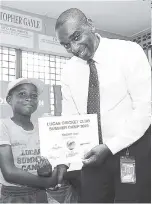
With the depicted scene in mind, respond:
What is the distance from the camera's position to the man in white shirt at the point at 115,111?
84cm

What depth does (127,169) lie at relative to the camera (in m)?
0.85

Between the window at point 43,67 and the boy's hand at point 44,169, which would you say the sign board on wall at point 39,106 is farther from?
the boy's hand at point 44,169

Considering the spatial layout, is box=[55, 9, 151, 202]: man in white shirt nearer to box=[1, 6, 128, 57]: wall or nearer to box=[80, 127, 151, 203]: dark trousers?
box=[80, 127, 151, 203]: dark trousers

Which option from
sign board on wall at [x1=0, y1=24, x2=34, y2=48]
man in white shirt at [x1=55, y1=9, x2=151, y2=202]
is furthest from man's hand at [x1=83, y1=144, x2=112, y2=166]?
sign board on wall at [x1=0, y1=24, x2=34, y2=48]

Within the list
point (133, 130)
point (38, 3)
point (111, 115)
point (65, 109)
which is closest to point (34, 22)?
point (38, 3)

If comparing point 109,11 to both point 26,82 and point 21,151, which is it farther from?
point 21,151

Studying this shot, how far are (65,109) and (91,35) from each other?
0.33 meters

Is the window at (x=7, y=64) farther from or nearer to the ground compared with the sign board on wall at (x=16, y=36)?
nearer to the ground

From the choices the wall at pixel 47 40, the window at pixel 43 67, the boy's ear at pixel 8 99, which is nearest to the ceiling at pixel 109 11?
the wall at pixel 47 40

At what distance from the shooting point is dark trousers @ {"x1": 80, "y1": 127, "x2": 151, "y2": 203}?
2.83 ft

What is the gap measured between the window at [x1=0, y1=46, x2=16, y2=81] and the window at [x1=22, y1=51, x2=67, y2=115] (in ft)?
0.16

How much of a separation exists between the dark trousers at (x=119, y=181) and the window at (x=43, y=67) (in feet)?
1.32

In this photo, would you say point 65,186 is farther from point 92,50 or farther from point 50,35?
point 50,35

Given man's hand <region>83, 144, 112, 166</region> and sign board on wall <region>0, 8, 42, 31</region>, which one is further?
sign board on wall <region>0, 8, 42, 31</region>
